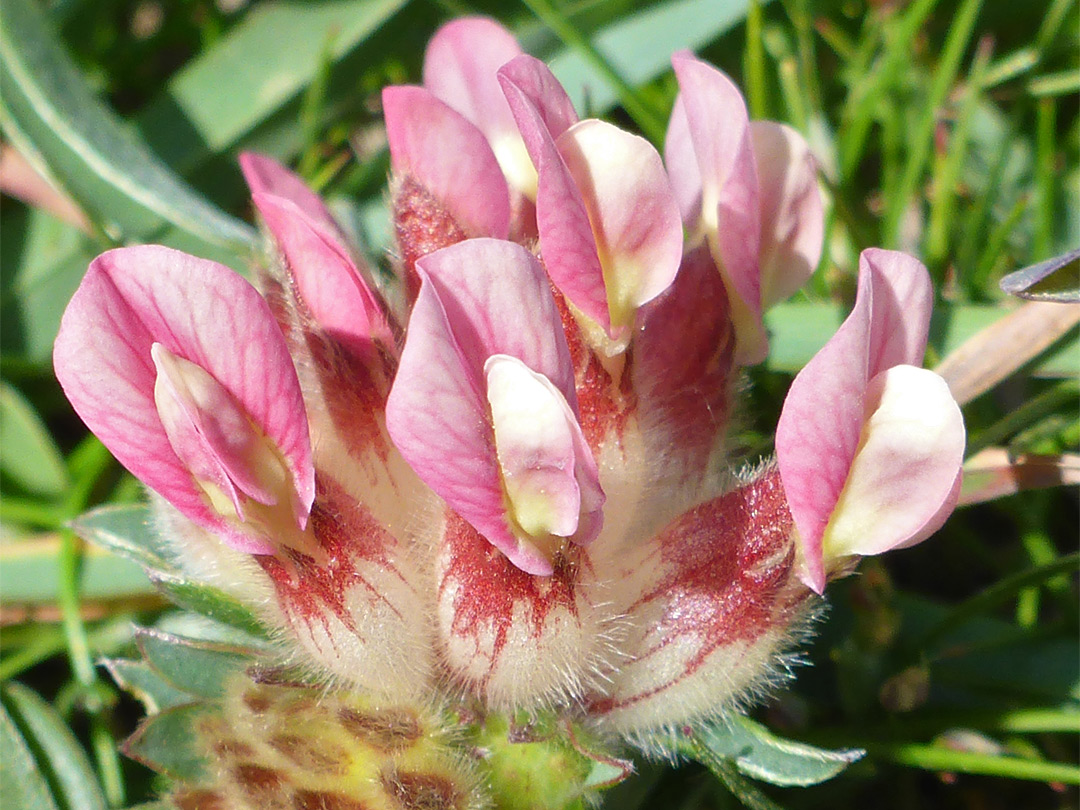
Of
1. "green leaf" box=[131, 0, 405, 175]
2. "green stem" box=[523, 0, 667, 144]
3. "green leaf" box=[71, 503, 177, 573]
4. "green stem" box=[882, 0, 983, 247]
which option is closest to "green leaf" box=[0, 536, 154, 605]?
"green leaf" box=[71, 503, 177, 573]

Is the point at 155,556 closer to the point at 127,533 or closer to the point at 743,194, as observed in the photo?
the point at 127,533

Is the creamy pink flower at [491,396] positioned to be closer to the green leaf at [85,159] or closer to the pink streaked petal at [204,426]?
the pink streaked petal at [204,426]

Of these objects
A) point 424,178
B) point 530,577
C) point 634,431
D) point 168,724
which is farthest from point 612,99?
point 168,724

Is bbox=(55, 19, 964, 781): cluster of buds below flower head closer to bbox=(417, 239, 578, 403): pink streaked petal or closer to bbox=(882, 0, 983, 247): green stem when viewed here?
bbox=(417, 239, 578, 403): pink streaked petal

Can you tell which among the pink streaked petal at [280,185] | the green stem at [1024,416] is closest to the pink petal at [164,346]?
the pink streaked petal at [280,185]

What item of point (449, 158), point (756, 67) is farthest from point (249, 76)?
point (449, 158)

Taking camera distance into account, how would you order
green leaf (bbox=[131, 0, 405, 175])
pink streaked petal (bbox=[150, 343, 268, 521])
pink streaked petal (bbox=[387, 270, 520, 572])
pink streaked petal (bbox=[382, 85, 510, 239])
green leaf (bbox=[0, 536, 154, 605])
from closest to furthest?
pink streaked petal (bbox=[387, 270, 520, 572]), pink streaked petal (bbox=[150, 343, 268, 521]), pink streaked petal (bbox=[382, 85, 510, 239]), green leaf (bbox=[0, 536, 154, 605]), green leaf (bbox=[131, 0, 405, 175])
